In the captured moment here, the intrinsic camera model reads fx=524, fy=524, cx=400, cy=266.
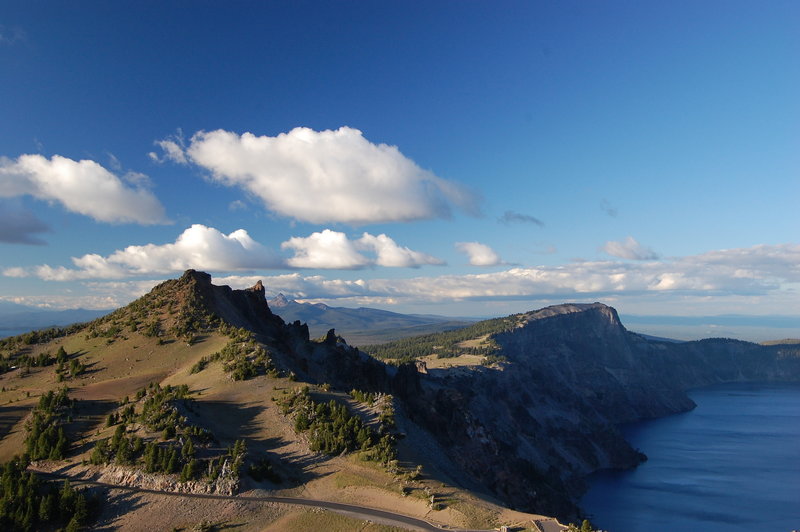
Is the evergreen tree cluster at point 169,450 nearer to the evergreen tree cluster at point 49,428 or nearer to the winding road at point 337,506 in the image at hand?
the winding road at point 337,506

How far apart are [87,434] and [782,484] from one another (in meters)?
160

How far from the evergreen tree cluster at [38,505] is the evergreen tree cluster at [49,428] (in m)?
8.95

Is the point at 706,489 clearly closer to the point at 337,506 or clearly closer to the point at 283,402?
A: the point at 283,402

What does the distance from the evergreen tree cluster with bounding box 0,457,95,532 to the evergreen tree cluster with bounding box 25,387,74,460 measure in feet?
29.4

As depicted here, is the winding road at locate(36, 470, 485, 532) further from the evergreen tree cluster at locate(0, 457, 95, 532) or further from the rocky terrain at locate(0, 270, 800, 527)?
the evergreen tree cluster at locate(0, 457, 95, 532)

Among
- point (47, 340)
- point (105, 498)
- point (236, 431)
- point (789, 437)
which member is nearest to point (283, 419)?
point (236, 431)

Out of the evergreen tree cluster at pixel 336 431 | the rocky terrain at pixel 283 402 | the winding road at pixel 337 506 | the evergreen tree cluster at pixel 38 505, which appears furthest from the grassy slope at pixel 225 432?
the evergreen tree cluster at pixel 38 505

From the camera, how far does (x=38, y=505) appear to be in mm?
40906

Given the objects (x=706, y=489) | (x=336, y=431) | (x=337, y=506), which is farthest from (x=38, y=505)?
(x=706, y=489)

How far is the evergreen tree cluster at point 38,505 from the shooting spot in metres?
39.6

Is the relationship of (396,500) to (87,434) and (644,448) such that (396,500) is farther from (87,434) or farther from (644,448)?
(644,448)

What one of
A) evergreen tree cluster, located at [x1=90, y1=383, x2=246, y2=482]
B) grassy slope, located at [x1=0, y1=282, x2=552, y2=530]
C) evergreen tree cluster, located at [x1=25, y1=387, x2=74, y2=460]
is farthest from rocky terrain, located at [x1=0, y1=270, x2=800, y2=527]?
evergreen tree cluster, located at [x1=25, y1=387, x2=74, y2=460]

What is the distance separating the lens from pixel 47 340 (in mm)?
101375

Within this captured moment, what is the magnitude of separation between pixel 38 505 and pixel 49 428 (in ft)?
53.4
